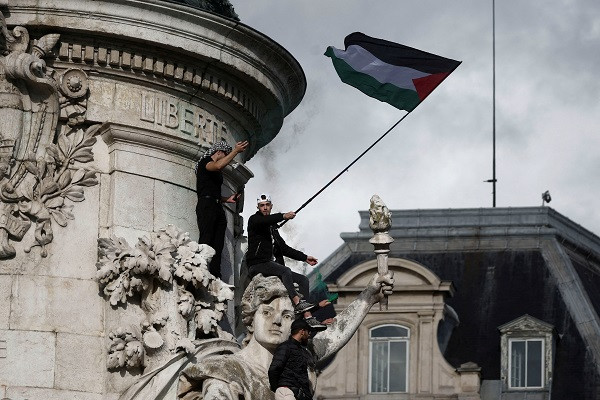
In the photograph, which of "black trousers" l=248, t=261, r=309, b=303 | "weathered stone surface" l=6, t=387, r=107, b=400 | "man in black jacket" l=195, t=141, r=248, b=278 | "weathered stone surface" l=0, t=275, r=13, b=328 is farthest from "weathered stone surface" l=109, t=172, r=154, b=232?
"weathered stone surface" l=6, t=387, r=107, b=400

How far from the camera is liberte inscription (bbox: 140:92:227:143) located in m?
24.6

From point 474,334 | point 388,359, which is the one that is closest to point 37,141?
point 388,359

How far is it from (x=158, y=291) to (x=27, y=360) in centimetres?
139

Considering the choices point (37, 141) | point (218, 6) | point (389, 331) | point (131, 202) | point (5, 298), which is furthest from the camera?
point (389, 331)

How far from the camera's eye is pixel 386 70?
1076 inches

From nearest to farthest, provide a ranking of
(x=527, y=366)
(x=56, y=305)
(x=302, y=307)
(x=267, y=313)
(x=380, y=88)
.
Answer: (x=267, y=313) < (x=56, y=305) < (x=302, y=307) < (x=380, y=88) < (x=527, y=366)

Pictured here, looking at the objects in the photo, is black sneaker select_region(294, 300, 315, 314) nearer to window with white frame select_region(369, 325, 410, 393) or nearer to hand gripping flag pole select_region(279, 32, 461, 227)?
hand gripping flag pole select_region(279, 32, 461, 227)

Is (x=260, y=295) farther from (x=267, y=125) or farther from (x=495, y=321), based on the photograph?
Answer: (x=495, y=321)

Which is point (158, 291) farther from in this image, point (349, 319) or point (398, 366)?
point (398, 366)

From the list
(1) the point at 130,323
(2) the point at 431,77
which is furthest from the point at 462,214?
(1) the point at 130,323

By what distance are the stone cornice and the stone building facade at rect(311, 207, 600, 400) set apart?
29438 millimetres

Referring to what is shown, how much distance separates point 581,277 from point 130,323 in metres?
37.1

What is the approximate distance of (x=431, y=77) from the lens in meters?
27.5

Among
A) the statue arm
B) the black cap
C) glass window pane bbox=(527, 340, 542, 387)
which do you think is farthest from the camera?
glass window pane bbox=(527, 340, 542, 387)
